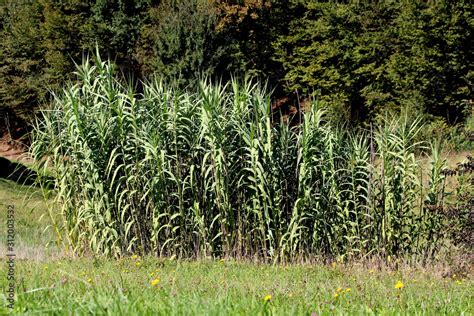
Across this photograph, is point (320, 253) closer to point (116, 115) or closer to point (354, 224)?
point (354, 224)

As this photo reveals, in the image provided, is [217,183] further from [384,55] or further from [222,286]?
[384,55]

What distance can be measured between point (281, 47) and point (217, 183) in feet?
73.0

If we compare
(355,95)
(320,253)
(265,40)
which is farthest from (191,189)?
(265,40)

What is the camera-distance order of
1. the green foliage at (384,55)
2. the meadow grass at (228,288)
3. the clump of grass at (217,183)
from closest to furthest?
1. the meadow grass at (228,288)
2. the clump of grass at (217,183)
3. the green foliage at (384,55)

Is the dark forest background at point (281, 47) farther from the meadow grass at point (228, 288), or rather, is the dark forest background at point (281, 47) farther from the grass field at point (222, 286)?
the meadow grass at point (228, 288)

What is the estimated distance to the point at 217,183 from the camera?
7.23 m

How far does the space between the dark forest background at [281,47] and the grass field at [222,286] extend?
13223mm

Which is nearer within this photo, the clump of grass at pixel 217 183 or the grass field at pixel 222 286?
the grass field at pixel 222 286

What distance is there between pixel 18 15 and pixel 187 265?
3089 centimetres

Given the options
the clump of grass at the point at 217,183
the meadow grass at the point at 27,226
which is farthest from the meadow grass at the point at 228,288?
the meadow grass at the point at 27,226

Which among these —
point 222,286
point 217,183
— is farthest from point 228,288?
point 217,183

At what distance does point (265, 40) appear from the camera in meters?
29.2

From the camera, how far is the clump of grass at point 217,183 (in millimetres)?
Result: 7305

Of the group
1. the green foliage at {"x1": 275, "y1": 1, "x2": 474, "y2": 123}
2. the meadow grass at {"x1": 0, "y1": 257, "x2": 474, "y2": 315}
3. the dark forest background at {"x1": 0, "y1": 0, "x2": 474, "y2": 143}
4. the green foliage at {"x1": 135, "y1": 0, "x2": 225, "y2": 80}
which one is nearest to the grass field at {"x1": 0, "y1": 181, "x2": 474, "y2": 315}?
the meadow grass at {"x1": 0, "y1": 257, "x2": 474, "y2": 315}
